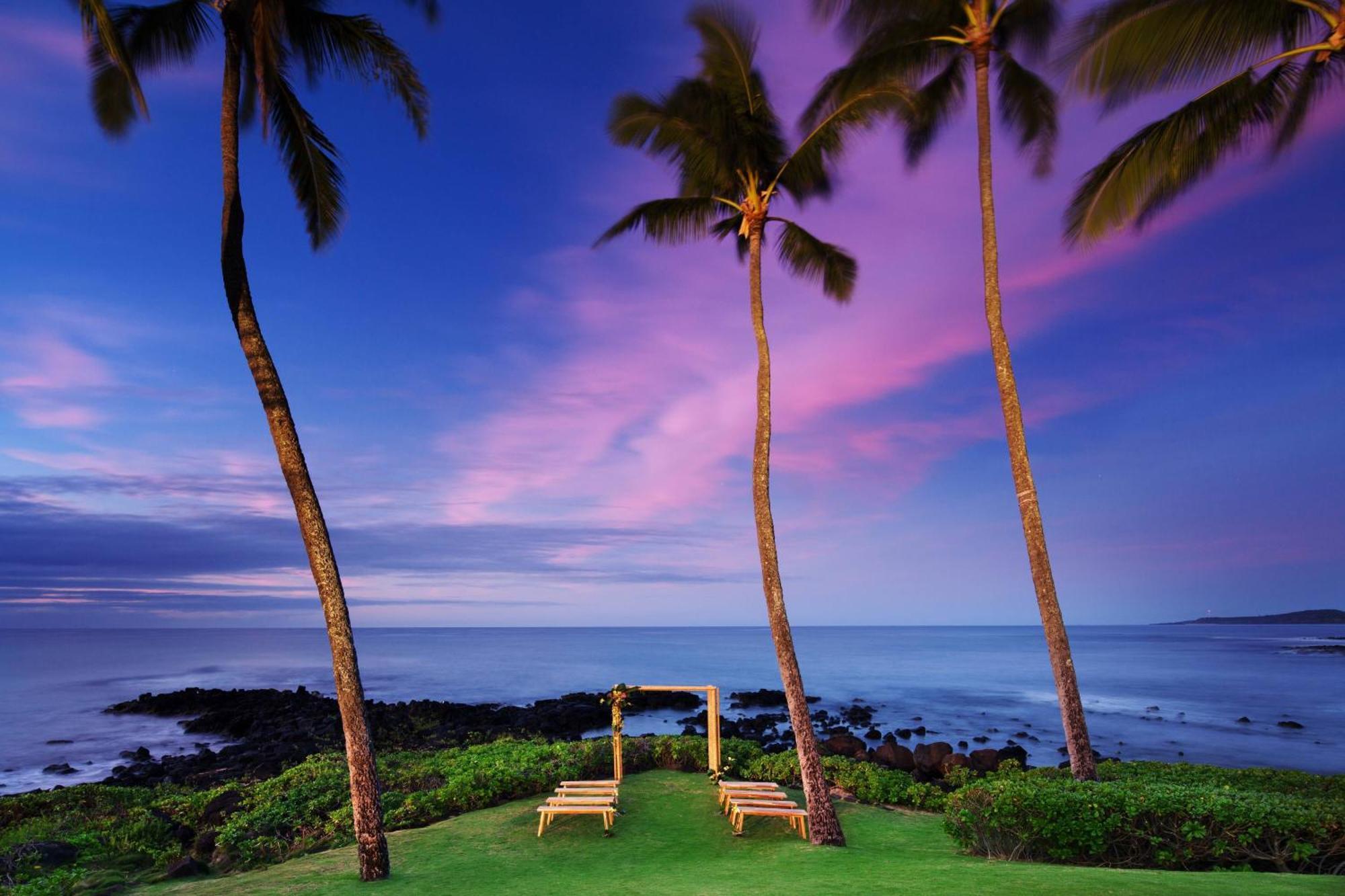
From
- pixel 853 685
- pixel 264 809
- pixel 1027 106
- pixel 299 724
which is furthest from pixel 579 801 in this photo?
pixel 853 685

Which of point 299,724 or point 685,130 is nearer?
point 685,130

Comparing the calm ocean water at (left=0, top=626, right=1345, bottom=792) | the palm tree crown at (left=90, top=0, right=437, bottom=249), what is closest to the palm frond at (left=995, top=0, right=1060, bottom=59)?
the palm tree crown at (left=90, top=0, right=437, bottom=249)

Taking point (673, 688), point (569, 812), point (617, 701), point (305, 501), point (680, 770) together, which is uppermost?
point (305, 501)

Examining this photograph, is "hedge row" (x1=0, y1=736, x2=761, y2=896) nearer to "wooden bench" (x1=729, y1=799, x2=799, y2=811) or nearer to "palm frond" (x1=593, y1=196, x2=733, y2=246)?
"wooden bench" (x1=729, y1=799, x2=799, y2=811)

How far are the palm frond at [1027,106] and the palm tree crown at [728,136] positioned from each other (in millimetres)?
2820

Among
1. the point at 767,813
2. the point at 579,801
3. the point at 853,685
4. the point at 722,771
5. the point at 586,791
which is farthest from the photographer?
the point at 853,685

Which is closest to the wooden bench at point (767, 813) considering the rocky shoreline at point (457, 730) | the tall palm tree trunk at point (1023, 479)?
the tall palm tree trunk at point (1023, 479)

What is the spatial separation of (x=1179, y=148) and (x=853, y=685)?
147 ft

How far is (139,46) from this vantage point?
35.4 ft

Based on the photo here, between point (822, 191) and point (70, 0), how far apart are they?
1104 centimetres

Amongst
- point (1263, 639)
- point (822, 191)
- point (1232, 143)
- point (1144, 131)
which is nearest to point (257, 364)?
point (822, 191)

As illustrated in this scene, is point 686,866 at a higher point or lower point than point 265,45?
lower

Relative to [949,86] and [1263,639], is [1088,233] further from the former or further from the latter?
[1263,639]

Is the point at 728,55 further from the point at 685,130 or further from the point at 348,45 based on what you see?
the point at 348,45
